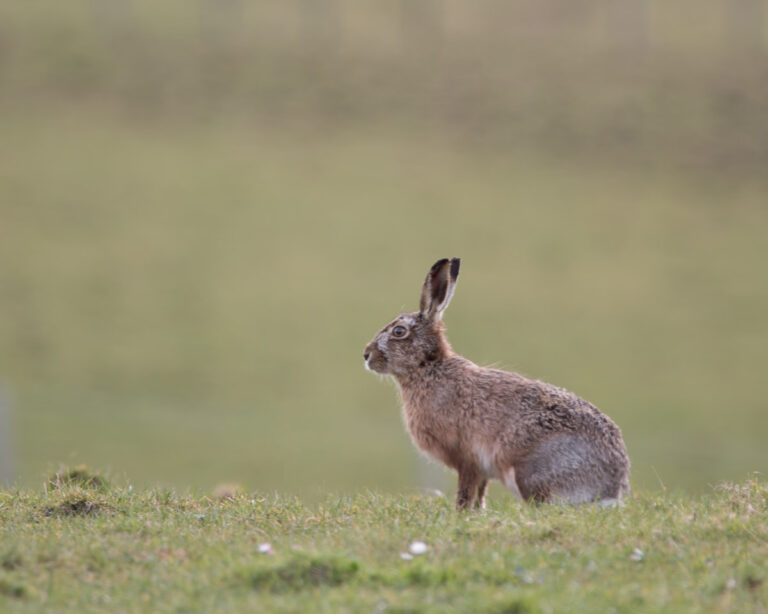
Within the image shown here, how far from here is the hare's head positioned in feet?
35.5

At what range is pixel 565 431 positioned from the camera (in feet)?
31.0

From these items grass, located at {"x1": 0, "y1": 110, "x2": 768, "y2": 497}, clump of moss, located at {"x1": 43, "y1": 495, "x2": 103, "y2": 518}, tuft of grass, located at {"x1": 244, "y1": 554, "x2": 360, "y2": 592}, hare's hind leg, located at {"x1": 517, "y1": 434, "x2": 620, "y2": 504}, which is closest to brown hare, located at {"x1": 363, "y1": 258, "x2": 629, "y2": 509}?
hare's hind leg, located at {"x1": 517, "y1": 434, "x2": 620, "y2": 504}

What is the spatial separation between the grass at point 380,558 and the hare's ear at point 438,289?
231 centimetres

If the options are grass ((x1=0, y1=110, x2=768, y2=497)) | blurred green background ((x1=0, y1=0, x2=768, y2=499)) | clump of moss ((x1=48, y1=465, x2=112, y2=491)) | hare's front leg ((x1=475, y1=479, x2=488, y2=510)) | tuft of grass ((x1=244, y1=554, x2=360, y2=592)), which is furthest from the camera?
blurred green background ((x1=0, y1=0, x2=768, y2=499))

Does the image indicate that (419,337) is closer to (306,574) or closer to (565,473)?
(565,473)

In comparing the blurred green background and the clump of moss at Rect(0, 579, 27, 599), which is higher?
the blurred green background

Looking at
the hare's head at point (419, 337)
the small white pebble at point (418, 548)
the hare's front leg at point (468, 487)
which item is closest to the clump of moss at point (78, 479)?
the hare's head at point (419, 337)

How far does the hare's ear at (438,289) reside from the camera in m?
10.8

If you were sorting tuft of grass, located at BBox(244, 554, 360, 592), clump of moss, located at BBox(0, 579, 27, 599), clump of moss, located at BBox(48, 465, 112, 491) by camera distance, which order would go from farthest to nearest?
clump of moss, located at BBox(48, 465, 112, 491)
tuft of grass, located at BBox(244, 554, 360, 592)
clump of moss, located at BBox(0, 579, 27, 599)

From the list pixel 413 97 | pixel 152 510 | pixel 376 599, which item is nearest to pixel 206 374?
pixel 413 97

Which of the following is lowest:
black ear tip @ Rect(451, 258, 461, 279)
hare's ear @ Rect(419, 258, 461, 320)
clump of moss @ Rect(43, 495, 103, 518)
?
clump of moss @ Rect(43, 495, 103, 518)

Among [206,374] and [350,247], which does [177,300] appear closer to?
[206,374]

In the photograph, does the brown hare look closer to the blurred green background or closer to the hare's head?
the hare's head

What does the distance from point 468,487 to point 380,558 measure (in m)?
2.54
